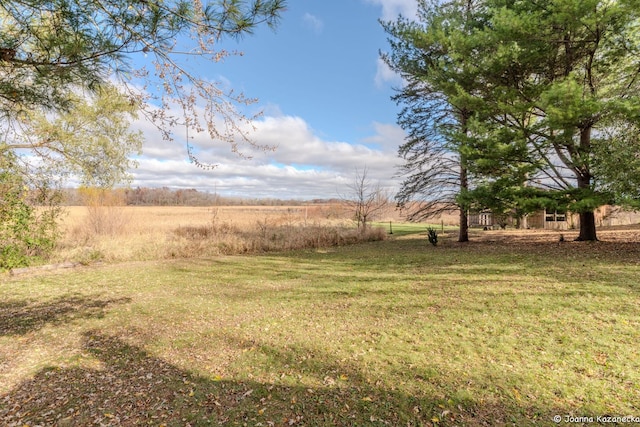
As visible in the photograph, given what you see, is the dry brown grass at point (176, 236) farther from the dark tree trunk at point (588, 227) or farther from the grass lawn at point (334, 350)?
the dark tree trunk at point (588, 227)

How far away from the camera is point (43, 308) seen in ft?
17.5

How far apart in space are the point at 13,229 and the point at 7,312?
96.2 inches

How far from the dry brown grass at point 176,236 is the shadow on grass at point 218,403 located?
8.42 m

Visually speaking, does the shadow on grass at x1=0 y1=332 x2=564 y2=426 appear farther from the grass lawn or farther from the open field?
the open field

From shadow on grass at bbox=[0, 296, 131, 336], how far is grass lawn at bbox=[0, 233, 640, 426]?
0.04 m

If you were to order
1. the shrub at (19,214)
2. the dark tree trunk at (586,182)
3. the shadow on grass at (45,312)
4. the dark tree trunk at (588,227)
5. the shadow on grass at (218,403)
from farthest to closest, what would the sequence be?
the dark tree trunk at (588,227), the dark tree trunk at (586,182), the shrub at (19,214), the shadow on grass at (45,312), the shadow on grass at (218,403)

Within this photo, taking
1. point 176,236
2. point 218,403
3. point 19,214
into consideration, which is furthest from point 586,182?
point 176,236

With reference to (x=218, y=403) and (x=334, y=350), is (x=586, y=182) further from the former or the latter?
(x=218, y=403)

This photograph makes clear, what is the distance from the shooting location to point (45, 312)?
5.14m

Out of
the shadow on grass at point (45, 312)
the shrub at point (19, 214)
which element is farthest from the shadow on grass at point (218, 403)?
the shrub at point (19, 214)

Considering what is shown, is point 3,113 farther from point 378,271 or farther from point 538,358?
point 378,271

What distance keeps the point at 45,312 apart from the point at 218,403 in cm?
464

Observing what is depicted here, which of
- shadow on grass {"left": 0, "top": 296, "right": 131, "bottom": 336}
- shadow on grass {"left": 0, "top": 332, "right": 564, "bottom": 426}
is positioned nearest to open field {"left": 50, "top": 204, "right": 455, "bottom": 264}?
shadow on grass {"left": 0, "top": 296, "right": 131, "bottom": 336}

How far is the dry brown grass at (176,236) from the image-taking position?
10.8 m
